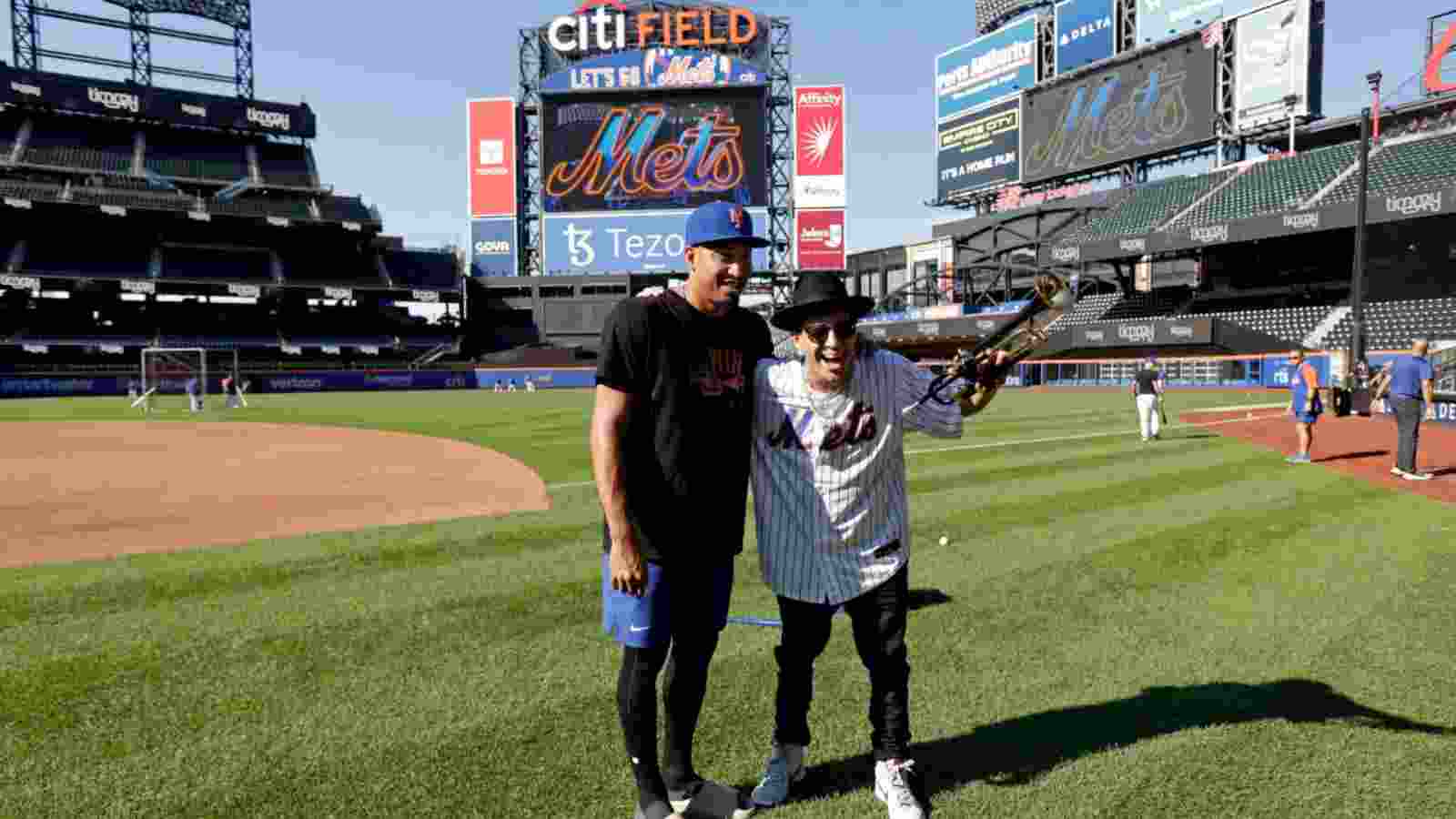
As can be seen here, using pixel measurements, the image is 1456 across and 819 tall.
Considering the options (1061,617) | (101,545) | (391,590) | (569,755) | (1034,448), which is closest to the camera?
(569,755)

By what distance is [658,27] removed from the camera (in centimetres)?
5894

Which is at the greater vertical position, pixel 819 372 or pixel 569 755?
pixel 819 372

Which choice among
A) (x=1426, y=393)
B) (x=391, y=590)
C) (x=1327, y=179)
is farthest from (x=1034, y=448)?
(x=1327, y=179)

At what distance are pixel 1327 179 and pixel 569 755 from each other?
4836 centimetres

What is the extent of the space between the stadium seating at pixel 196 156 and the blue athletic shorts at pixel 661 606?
64.3 meters

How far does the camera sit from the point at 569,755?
341cm

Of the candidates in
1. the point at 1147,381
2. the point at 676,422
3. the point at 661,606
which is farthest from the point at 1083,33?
the point at 661,606

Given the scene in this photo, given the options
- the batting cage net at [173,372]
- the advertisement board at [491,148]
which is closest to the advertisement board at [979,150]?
the advertisement board at [491,148]

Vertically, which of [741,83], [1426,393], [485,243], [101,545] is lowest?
[101,545]

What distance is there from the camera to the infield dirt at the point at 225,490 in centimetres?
812

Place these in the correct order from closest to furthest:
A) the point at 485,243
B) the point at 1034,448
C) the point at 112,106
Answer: the point at 1034,448 < the point at 112,106 < the point at 485,243

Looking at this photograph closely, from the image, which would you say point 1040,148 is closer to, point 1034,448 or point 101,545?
point 1034,448

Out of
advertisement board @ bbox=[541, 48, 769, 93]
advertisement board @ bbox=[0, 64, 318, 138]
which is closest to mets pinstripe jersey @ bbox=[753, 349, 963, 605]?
advertisement board @ bbox=[541, 48, 769, 93]

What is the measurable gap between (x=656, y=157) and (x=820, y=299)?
58567mm
